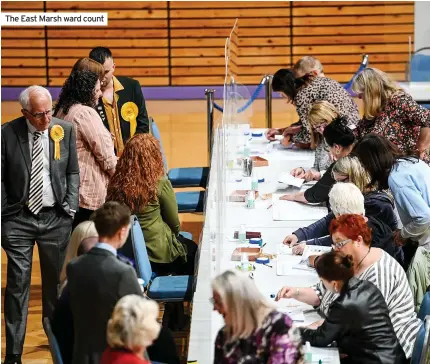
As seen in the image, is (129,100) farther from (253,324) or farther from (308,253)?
(253,324)

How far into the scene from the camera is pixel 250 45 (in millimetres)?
15375

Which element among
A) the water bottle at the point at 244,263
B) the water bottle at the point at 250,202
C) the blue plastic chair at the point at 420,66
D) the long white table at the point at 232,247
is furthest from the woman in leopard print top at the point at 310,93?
the blue plastic chair at the point at 420,66

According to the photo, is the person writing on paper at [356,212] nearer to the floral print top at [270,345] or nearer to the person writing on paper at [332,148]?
the person writing on paper at [332,148]

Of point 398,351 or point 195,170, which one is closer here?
point 398,351

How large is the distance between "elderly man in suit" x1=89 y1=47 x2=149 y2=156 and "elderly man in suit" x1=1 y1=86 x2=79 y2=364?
1.03m

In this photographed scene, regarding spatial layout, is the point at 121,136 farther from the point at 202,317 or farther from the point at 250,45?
the point at 250,45

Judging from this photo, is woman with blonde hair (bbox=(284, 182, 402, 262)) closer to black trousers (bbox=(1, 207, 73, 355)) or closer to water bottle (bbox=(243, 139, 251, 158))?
black trousers (bbox=(1, 207, 73, 355))

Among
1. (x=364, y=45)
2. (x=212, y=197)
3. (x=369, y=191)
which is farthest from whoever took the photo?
(x=364, y=45)

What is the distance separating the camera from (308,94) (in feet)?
25.4

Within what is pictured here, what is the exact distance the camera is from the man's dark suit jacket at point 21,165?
542 cm

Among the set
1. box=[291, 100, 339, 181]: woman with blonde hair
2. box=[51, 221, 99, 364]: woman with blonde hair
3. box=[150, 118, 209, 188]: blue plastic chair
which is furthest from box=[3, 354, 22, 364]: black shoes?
box=[150, 118, 209, 188]: blue plastic chair

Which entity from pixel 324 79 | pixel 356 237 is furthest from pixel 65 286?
pixel 324 79

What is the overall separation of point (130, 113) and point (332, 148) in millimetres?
1487

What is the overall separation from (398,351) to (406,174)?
155 cm
